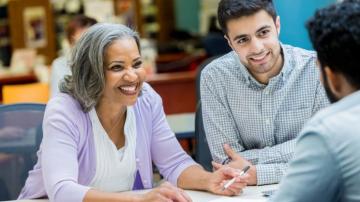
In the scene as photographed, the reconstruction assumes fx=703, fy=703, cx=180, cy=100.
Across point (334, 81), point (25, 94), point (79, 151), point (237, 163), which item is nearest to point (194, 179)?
point (237, 163)

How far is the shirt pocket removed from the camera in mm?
2709

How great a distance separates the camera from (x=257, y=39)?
8.71 feet

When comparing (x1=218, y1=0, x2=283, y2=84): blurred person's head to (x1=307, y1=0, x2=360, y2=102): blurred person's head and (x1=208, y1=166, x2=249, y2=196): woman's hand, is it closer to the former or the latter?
(x1=208, y1=166, x2=249, y2=196): woman's hand

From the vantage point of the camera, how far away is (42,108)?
2959mm

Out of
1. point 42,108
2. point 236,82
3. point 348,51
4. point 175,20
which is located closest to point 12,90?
point 42,108

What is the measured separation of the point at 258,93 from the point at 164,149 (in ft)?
1.40

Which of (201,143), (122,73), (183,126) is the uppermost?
(122,73)

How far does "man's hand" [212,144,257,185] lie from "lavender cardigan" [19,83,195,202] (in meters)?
0.17

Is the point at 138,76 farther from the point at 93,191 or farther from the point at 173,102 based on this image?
the point at 173,102

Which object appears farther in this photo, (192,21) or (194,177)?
(192,21)

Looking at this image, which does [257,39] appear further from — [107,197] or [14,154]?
[14,154]

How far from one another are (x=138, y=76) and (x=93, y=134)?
0.26 meters

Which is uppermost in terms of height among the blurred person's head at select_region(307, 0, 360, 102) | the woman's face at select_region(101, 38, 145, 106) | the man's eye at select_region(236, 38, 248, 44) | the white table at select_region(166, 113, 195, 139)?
the blurred person's head at select_region(307, 0, 360, 102)

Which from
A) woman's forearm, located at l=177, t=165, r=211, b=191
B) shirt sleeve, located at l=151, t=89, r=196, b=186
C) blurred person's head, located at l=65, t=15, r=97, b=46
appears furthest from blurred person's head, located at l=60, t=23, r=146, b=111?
blurred person's head, located at l=65, t=15, r=97, b=46
